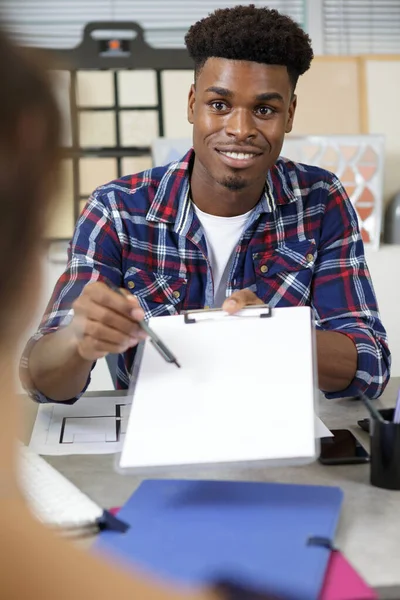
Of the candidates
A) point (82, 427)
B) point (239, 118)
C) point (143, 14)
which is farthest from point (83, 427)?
point (143, 14)

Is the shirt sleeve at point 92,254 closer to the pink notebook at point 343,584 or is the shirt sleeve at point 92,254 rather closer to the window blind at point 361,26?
the pink notebook at point 343,584

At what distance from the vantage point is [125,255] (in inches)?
60.7

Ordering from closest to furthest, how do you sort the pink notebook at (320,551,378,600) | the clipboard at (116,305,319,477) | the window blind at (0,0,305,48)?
the pink notebook at (320,551,378,600), the clipboard at (116,305,319,477), the window blind at (0,0,305,48)

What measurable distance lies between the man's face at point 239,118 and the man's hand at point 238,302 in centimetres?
42

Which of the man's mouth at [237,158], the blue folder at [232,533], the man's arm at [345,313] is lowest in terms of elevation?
the blue folder at [232,533]

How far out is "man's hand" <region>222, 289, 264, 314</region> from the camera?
42.7 inches

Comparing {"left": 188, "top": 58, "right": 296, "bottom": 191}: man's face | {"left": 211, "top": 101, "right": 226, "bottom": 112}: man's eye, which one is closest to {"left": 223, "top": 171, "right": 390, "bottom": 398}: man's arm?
{"left": 188, "top": 58, "right": 296, "bottom": 191}: man's face

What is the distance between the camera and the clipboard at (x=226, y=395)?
88cm

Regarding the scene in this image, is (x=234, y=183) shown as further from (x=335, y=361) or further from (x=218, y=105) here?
(x=335, y=361)

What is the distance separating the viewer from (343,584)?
71cm

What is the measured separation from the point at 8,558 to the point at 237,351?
0.74 m

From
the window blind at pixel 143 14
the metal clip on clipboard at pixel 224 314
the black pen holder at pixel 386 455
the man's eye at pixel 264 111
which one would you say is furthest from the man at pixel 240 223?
the window blind at pixel 143 14

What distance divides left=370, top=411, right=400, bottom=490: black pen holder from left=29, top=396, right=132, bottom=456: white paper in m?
0.31

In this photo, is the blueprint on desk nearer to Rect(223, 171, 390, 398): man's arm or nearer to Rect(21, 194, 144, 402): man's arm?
Rect(21, 194, 144, 402): man's arm
